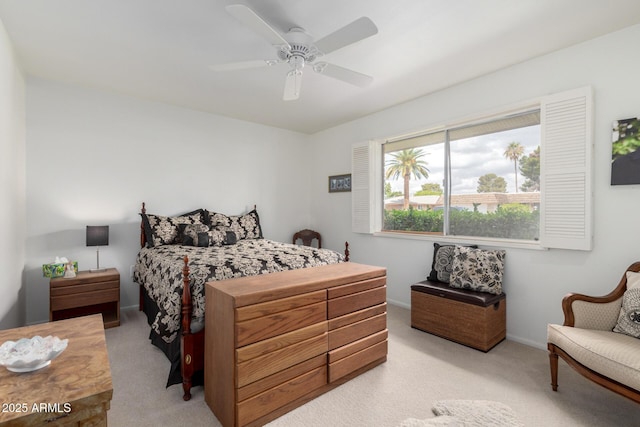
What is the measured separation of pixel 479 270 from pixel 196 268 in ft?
8.62

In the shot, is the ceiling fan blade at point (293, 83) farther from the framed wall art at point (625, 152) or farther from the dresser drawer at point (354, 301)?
the framed wall art at point (625, 152)

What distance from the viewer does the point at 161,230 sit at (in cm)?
360

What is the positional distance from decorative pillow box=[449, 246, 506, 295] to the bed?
120 centimetres

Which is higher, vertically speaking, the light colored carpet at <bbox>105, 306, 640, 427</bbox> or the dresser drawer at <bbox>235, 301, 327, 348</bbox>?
the dresser drawer at <bbox>235, 301, 327, 348</bbox>

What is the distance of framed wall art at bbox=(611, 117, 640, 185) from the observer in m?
2.28

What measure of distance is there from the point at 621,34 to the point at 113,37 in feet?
13.5

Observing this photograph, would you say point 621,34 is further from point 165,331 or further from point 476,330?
point 165,331

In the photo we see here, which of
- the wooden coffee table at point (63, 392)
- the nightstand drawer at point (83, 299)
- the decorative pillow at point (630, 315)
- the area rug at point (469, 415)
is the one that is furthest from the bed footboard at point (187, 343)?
the decorative pillow at point (630, 315)

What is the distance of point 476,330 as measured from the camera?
272 cm

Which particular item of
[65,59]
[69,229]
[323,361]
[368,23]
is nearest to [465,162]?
[368,23]

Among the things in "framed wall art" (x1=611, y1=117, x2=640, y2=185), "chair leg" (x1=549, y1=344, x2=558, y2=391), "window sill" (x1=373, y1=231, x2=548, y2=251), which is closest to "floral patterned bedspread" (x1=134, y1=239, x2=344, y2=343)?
"window sill" (x1=373, y1=231, x2=548, y2=251)

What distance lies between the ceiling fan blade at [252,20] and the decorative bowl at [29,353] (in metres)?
1.81

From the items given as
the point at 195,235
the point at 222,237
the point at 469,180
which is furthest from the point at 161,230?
the point at 469,180

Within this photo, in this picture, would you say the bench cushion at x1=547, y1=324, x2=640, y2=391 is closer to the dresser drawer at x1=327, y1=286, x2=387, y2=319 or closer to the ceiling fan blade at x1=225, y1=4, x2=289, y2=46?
the dresser drawer at x1=327, y1=286, x2=387, y2=319
